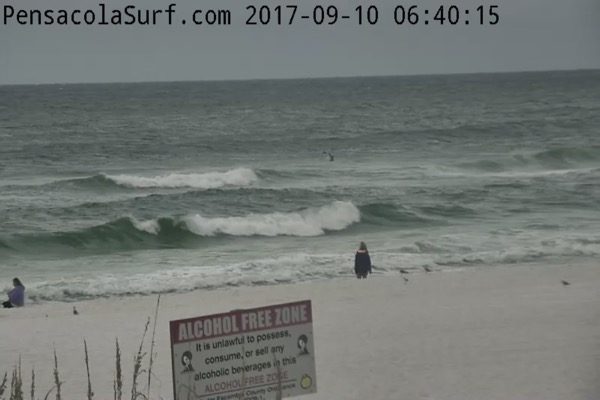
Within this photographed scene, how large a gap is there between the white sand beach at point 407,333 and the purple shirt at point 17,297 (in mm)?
310

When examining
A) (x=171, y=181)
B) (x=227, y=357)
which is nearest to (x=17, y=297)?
(x=227, y=357)

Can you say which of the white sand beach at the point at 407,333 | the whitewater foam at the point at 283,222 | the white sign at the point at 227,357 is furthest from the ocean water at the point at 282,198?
the white sign at the point at 227,357

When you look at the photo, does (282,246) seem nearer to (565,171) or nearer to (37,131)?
(565,171)

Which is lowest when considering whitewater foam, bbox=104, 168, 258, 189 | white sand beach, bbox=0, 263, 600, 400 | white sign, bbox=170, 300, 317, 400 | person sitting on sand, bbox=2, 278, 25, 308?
white sand beach, bbox=0, 263, 600, 400

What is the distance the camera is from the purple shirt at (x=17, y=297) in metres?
11.8

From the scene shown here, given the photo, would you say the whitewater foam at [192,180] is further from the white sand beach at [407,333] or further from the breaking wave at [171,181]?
the white sand beach at [407,333]

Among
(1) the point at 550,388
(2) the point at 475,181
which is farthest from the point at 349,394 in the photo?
(2) the point at 475,181

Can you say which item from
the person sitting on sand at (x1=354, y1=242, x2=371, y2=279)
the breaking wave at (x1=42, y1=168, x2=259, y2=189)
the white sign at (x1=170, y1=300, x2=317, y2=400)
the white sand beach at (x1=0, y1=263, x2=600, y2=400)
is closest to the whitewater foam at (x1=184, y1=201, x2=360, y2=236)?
the breaking wave at (x1=42, y1=168, x2=259, y2=189)

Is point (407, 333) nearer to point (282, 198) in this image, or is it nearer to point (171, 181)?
point (282, 198)

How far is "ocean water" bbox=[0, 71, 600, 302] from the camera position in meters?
14.9

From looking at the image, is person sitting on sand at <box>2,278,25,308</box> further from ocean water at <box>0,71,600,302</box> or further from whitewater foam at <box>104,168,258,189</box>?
whitewater foam at <box>104,168,258,189</box>

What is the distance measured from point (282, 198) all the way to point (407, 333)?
1450 centimetres

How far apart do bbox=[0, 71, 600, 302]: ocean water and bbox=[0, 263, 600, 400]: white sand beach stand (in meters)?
1.41

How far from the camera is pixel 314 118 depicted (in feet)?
170
